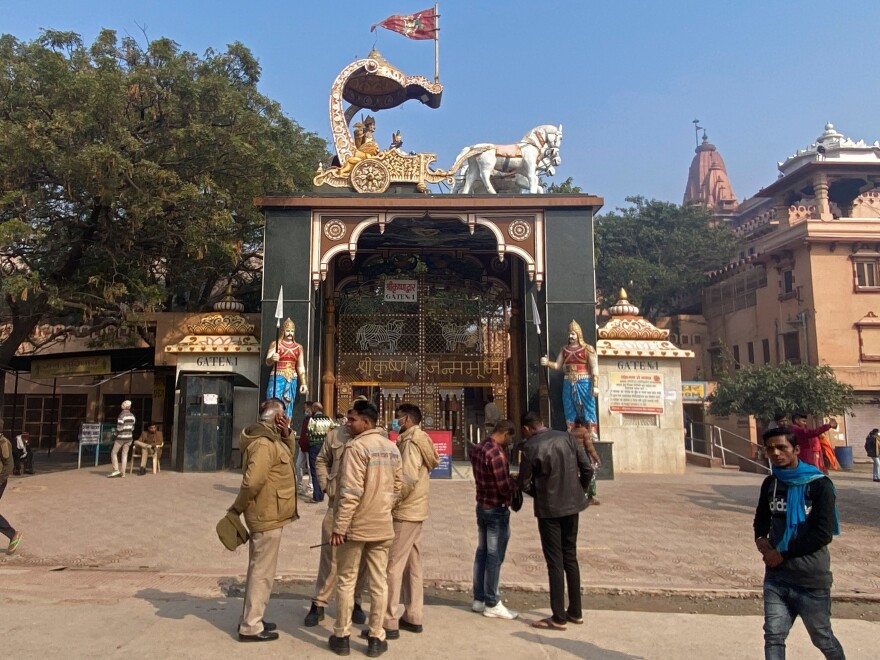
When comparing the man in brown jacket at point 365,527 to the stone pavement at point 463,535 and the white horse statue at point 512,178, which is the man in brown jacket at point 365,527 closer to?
the stone pavement at point 463,535

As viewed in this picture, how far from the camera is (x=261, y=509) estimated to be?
4516 millimetres

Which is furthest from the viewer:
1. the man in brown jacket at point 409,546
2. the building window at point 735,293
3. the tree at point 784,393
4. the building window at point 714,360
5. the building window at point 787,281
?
the building window at point 714,360

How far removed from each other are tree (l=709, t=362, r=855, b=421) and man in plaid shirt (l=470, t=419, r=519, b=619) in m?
18.1

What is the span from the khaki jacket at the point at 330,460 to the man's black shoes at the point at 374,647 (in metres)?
1.14

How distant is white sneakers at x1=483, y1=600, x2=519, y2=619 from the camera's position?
4.98m

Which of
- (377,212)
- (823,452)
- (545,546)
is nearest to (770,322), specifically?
(823,452)

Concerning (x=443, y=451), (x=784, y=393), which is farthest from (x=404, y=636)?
(x=784, y=393)

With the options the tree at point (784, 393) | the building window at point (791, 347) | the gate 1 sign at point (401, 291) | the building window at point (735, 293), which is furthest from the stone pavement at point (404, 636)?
the building window at point (735, 293)

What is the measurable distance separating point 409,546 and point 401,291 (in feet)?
41.3

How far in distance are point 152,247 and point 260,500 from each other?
13053 mm

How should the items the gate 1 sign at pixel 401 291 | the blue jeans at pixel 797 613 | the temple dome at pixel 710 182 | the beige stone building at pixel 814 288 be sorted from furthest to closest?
the temple dome at pixel 710 182
the beige stone building at pixel 814 288
the gate 1 sign at pixel 401 291
the blue jeans at pixel 797 613

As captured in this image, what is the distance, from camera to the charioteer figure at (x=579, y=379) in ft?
43.5

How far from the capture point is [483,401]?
17.7 meters

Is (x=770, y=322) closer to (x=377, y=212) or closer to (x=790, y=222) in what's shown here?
(x=790, y=222)
